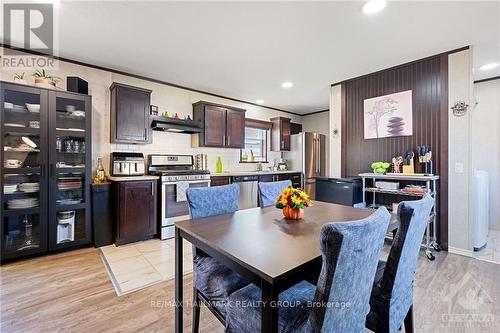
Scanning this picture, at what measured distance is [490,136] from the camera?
148 inches

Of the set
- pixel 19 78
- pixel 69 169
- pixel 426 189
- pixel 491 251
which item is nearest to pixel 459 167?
pixel 426 189

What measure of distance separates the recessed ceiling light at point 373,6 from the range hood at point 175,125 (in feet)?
9.70

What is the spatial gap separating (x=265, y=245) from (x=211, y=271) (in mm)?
520

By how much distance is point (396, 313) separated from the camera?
1.21m

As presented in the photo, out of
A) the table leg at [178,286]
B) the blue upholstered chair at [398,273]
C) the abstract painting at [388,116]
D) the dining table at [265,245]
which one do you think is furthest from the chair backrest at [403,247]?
the abstract painting at [388,116]

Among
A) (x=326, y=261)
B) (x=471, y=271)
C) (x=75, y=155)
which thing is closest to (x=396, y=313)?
(x=326, y=261)

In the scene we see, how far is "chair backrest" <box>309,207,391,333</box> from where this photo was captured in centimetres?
78

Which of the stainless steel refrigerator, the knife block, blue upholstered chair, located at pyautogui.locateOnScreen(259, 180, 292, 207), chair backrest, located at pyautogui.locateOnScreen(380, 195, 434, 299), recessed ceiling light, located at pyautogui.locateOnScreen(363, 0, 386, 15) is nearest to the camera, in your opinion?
chair backrest, located at pyautogui.locateOnScreen(380, 195, 434, 299)

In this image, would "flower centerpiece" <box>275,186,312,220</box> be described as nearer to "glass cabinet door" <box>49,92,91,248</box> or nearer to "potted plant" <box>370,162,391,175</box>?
"potted plant" <box>370,162,391,175</box>

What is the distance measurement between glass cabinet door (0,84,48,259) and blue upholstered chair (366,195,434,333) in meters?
3.56

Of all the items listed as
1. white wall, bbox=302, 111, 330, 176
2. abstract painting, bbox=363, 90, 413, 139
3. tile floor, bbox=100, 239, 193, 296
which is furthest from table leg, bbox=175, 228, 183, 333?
white wall, bbox=302, 111, 330, 176

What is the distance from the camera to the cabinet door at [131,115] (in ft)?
11.2

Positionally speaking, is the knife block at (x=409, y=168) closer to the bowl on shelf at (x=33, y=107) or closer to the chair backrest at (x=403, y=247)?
the chair backrest at (x=403, y=247)

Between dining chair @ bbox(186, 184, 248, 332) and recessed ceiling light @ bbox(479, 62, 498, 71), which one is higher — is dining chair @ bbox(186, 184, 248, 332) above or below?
below
